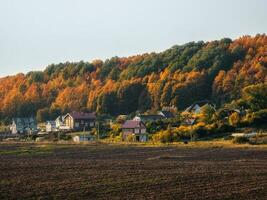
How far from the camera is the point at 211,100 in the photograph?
94.9 meters

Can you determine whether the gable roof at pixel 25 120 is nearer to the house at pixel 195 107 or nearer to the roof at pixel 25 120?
the roof at pixel 25 120

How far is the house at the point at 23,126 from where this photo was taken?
101m

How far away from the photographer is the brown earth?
2109 cm

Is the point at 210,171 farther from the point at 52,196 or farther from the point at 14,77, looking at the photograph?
the point at 14,77

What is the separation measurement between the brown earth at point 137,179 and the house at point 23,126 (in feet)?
214

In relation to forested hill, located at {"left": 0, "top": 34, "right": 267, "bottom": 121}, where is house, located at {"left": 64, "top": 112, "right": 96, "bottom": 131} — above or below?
below

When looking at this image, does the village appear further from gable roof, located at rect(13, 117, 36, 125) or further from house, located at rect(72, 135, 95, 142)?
gable roof, located at rect(13, 117, 36, 125)

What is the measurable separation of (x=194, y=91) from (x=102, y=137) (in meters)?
30.3

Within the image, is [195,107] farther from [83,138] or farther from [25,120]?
[25,120]

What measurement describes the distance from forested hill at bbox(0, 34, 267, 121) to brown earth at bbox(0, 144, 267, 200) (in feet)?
165

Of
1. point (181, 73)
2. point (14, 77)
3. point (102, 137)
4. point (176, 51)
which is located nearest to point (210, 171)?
point (102, 137)

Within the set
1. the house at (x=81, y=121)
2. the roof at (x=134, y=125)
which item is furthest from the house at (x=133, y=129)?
the house at (x=81, y=121)

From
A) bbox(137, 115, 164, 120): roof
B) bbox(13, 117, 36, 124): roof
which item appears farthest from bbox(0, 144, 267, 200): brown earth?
bbox(13, 117, 36, 124): roof


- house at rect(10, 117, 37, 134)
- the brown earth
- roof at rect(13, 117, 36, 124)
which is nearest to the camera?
the brown earth
